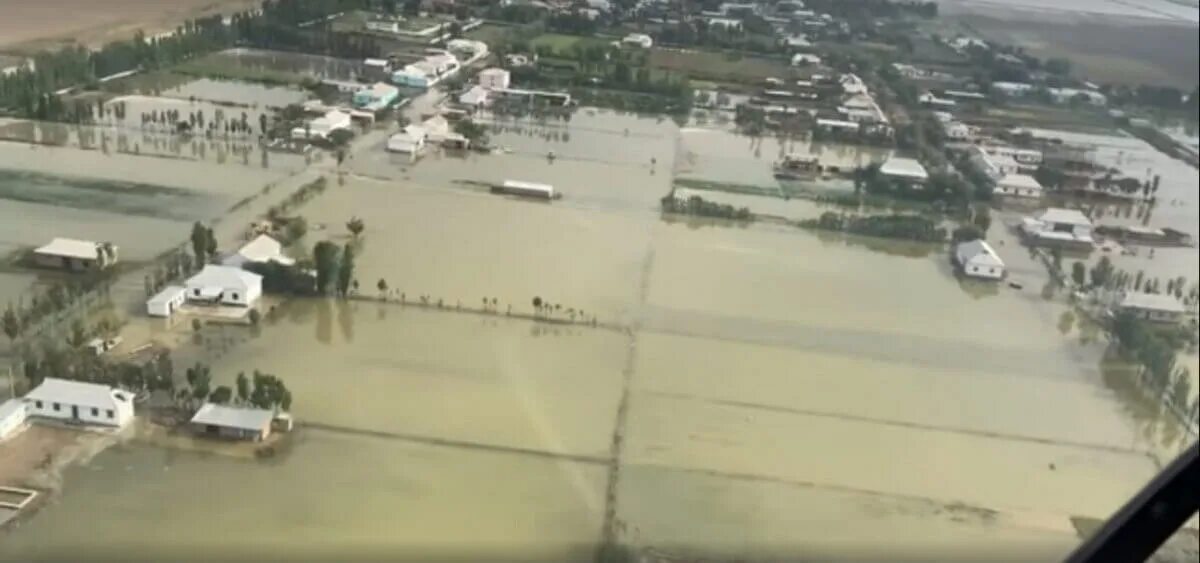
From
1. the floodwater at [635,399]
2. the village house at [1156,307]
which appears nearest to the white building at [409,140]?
the floodwater at [635,399]

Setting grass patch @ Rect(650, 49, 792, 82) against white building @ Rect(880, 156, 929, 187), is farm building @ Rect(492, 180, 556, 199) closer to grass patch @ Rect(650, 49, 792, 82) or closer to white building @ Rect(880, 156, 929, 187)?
grass patch @ Rect(650, 49, 792, 82)

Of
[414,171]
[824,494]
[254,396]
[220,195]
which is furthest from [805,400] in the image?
[220,195]

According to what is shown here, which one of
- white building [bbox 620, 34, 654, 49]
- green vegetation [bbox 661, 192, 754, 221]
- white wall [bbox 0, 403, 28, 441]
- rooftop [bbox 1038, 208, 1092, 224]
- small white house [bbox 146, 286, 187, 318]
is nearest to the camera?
white wall [bbox 0, 403, 28, 441]

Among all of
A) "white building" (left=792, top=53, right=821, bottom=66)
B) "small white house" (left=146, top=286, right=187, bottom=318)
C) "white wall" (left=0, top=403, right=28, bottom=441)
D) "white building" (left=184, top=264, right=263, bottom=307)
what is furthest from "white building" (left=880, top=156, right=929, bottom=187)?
"white wall" (left=0, top=403, right=28, bottom=441)

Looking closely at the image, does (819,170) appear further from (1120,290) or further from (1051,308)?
(1120,290)

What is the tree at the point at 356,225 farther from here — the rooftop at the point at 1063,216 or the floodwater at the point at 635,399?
the rooftop at the point at 1063,216

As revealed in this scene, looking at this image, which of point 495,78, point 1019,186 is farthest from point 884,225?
point 495,78

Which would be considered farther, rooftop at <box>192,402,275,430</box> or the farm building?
the farm building
